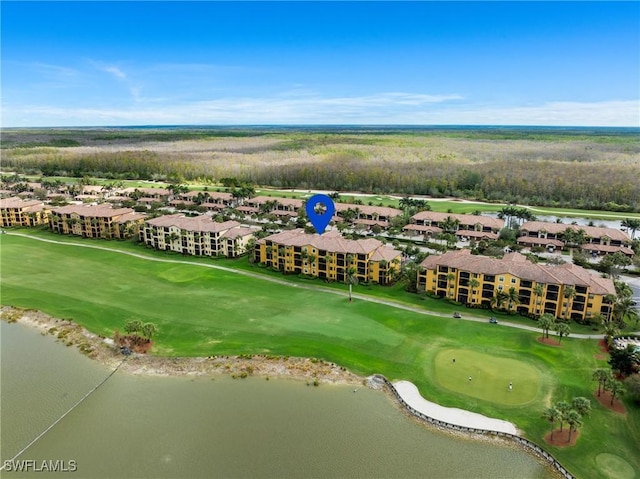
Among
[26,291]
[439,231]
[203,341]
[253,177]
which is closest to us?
[203,341]

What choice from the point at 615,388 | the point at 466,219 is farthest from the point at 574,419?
the point at 466,219

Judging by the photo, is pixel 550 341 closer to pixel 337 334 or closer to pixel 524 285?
pixel 524 285

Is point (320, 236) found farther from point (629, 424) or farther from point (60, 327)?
point (629, 424)

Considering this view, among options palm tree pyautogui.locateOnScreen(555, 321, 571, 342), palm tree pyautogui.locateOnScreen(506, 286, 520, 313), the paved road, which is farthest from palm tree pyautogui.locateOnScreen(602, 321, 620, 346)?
palm tree pyautogui.locateOnScreen(506, 286, 520, 313)

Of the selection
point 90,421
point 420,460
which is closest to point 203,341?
point 90,421

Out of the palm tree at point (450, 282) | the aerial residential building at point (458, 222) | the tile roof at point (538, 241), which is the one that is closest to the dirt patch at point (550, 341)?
the palm tree at point (450, 282)

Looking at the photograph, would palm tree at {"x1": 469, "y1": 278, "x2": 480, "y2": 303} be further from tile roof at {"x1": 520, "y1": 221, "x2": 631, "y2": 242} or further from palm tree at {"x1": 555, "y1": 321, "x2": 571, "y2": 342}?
tile roof at {"x1": 520, "y1": 221, "x2": 631, "y2": 242}

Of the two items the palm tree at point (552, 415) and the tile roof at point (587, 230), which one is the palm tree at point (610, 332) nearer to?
the palm tree at point (552, 415)
